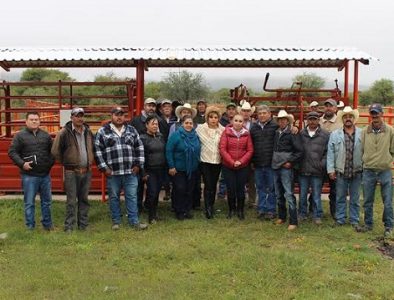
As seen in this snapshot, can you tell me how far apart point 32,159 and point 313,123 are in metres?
3.80

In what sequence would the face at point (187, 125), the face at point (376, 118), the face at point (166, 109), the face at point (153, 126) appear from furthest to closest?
the face at point (166, 109), the face at point (187, 125), the face at point (153, 126), the face at point (376, 118)

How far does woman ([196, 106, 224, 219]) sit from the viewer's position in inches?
286

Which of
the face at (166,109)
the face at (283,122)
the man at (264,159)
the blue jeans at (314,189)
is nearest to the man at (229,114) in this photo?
the man at (264,159)

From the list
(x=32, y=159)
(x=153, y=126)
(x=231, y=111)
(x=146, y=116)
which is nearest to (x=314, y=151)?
(x=231, y=111)

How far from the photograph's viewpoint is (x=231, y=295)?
4.58 metres

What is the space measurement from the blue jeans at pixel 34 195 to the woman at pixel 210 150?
2.21m

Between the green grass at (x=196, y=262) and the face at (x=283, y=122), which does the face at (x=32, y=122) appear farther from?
the face at (x=283, y=122)

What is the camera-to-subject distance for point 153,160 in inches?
280

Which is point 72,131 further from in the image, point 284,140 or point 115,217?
point 284,140

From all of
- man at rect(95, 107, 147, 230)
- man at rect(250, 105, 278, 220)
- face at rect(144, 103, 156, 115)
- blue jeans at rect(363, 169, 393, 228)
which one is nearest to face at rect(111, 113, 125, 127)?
man at rect(95, 107, 147, 230)

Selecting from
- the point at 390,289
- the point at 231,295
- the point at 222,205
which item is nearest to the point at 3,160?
the point at 222,205

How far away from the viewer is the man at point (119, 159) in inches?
263

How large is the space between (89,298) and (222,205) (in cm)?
410

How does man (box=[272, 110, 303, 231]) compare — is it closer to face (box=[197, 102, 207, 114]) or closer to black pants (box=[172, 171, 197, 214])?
black pants (box=[172, 171, 197, 214])
